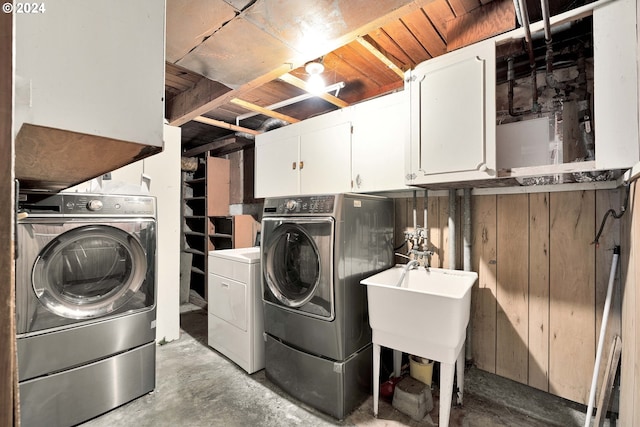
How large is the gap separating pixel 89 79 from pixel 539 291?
7.78ft

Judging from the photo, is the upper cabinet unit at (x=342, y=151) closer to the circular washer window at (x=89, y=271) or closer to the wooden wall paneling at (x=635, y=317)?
the wooden wall paneling at (x=635, y=317)

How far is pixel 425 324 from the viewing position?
1.56 metres

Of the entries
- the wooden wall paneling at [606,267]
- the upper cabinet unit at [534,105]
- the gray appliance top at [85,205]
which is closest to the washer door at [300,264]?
the upper cabinet unit at [534,105]

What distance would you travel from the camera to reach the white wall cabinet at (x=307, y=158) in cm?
235

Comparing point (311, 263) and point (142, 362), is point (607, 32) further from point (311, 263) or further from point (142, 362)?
point (142, 362)

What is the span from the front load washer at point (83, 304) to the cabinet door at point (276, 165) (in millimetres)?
1139

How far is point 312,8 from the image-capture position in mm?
1209

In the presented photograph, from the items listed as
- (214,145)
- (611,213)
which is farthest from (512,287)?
(214,145)

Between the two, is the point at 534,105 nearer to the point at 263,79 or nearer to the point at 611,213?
the point at 611,213

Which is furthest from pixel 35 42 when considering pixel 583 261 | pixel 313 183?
pixel 583 261

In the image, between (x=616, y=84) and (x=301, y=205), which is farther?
(x=301, y=205)

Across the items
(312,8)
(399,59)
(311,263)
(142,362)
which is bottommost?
(142,362)

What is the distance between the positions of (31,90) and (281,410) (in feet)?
6.72

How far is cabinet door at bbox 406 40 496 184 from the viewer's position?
5.11ft
